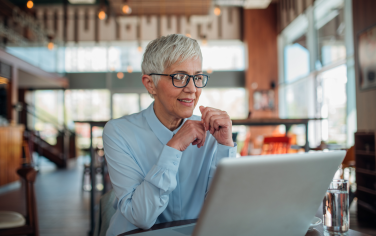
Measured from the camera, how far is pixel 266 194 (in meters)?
0.56

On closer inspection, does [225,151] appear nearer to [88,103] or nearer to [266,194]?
[266,194]

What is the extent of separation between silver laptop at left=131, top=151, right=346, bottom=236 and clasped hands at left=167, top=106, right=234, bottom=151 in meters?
0.45

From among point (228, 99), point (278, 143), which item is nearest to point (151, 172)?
point (278, 143)

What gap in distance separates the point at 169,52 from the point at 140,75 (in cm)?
976

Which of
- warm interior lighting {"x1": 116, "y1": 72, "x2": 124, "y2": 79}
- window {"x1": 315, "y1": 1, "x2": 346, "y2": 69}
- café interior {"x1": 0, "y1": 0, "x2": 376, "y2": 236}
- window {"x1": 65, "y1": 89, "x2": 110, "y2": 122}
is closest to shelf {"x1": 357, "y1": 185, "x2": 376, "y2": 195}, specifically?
café interior {"x1": 0, "y1": 0, "x2": 376, "y2": 236}

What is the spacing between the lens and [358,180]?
3.41m

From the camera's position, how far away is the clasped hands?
1.00 metres

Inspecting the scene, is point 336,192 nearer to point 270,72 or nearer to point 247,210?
point 247,210

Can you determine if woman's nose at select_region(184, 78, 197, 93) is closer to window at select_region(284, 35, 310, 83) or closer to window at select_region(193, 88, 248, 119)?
window at select_region(284, 35, 310, 83)

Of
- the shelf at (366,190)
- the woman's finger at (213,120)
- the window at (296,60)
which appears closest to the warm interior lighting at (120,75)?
the window at (296,60)

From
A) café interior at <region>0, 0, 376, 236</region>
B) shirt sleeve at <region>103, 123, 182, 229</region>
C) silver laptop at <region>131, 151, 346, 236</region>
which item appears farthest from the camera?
café interior at <region>0, 0, 376, 236</region>

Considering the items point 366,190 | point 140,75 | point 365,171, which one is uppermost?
point 140,75

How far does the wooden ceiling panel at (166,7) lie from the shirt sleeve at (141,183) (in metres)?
8.63

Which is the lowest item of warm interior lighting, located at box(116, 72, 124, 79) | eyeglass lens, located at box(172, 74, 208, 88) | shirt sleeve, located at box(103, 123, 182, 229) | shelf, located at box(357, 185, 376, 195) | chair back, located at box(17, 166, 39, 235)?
shelf, located at box(357, 185, 376, 195)
